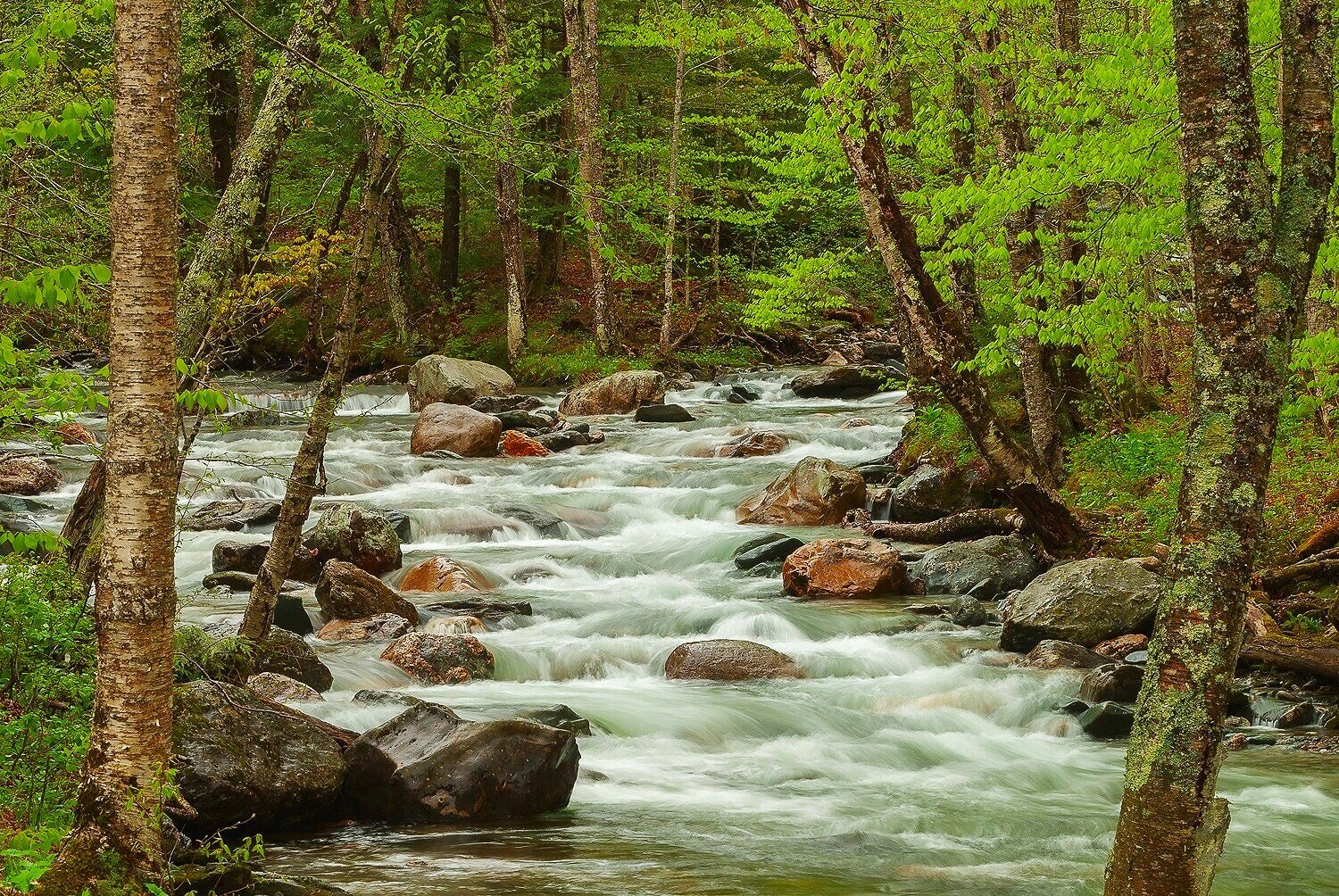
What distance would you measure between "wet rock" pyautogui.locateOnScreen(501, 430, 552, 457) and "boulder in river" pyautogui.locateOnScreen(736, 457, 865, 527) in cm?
500

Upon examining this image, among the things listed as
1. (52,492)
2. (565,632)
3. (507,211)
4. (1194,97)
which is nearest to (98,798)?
(1194,97)

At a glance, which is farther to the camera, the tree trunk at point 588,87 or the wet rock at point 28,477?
the tree trunk at point 588,87

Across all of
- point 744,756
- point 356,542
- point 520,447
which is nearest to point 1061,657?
point 744,756

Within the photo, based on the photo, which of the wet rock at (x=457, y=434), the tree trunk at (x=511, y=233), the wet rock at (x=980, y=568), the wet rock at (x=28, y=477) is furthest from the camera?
the tree trunk at (x=511, y=233)

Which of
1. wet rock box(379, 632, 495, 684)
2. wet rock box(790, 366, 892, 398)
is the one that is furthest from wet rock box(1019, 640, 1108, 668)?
A: wet rock box(790, 366, 892, 398)

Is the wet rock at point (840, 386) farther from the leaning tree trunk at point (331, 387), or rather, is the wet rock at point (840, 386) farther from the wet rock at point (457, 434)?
the leaning tree trunk at point (331, 387)

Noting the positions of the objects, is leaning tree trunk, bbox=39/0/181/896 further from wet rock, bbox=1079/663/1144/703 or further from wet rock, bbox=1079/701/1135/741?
wet rock, bbox=1079/663/1144/703

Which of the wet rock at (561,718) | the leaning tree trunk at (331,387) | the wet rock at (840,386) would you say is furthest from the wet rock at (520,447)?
the leaning tree trunk at (331,387)

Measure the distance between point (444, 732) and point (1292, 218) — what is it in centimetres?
569

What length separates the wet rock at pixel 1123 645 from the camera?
1073 cm

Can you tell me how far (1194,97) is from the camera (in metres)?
4.15

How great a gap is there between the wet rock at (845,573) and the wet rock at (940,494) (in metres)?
Result: 2.27

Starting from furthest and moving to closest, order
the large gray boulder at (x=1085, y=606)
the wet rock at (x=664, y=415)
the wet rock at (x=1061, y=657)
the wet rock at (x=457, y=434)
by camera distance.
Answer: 1. the wet rock at (x=664, y=415)
2. the wet rock at (x=457, y=434)
3. the large gray boulder at (x=1085, y=606)
4. the wet rock at (x=1061, y=657)

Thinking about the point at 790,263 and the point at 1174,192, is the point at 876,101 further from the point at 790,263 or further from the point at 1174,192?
the point at 1174,192
